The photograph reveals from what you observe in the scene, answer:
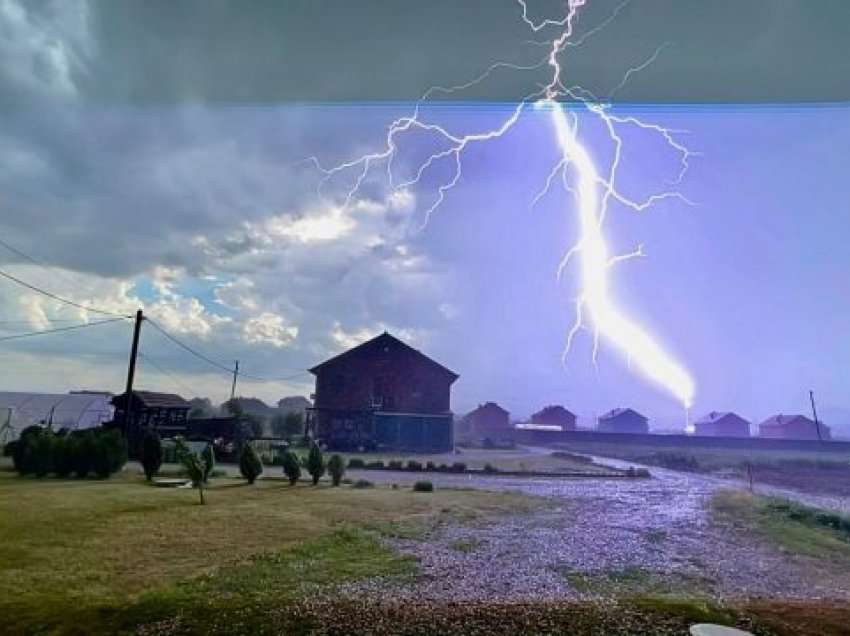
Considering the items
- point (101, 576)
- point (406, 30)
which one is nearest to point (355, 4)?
point (406, 30)

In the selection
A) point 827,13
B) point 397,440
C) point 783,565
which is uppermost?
point 827,13

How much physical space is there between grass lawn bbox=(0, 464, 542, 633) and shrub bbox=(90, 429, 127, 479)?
1509 millimetres

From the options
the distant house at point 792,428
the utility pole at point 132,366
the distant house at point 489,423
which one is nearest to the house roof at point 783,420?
the distant house at point 792,428

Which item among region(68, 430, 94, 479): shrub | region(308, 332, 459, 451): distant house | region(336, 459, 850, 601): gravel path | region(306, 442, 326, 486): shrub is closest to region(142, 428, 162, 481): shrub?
region(68, 430, 94, 479): shrub

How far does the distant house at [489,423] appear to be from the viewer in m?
27.5

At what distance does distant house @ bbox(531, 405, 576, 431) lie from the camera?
111 feet

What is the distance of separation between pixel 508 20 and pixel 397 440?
641 inches

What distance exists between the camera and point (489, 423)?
92.3 ft

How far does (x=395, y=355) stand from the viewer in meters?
18.7

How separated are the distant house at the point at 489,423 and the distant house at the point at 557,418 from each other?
18.7 ft

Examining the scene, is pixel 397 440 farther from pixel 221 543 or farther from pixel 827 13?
pixel 827 13

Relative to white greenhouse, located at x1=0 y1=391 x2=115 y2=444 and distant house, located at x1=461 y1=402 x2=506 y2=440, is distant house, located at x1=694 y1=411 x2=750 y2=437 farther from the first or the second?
white greenhouse, located at x1=0 y1=391 x2=115 y2=444

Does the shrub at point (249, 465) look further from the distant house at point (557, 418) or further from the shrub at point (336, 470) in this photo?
the distant house at point (557, 418)

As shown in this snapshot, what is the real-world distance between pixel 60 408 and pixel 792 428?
38973mm
